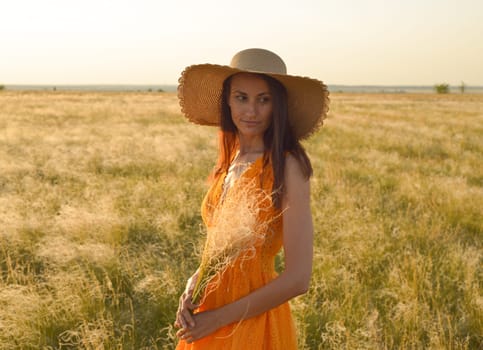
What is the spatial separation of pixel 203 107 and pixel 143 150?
28.4ft

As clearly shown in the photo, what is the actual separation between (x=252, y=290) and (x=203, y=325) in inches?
9.9

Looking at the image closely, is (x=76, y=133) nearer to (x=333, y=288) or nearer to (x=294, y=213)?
(x=333, y=288)

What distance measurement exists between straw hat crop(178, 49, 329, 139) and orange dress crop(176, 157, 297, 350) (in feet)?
1.13

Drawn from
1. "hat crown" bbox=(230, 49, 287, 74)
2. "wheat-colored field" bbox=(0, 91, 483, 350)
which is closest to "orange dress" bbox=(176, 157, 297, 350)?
"hat crown" bbox=(230, 49, 287, 74)

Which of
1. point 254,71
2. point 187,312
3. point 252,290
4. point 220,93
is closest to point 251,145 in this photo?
point 254,71

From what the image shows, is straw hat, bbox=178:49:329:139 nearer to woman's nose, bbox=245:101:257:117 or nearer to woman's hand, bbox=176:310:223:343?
woman's nose, bbox=245:101:257:117

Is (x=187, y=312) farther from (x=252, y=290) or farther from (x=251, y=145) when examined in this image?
(x=251, y=145)

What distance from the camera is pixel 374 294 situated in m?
3.72

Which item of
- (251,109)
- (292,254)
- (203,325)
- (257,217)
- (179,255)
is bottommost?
(179,255)

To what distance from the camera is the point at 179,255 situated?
4.41m

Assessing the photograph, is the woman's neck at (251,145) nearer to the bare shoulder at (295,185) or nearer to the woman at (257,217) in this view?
the woman at (257,217)

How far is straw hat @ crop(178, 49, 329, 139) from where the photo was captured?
1.61 m

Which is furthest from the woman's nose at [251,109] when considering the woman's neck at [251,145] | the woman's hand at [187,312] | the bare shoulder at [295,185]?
the woman's hand at [187,312]

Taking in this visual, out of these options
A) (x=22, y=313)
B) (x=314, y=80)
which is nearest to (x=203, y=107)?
Result: (x=314, y=80)
